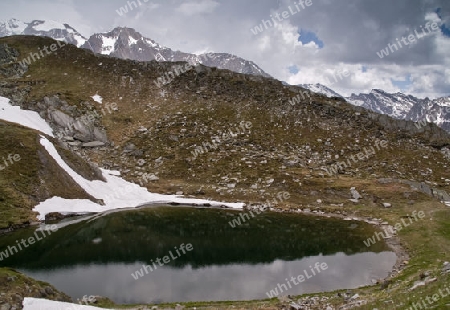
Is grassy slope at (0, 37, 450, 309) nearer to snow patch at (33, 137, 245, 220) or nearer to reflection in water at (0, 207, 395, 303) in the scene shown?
snow patch at (33, 137, 245, 220)

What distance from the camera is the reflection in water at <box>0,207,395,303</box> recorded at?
32.5 m

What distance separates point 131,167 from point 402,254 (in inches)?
2235

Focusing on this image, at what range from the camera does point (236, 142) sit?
9125 centimetres

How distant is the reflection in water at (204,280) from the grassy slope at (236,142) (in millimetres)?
17840

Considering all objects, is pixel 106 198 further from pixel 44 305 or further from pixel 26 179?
pixel 44 305

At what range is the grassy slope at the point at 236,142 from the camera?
2805 inches

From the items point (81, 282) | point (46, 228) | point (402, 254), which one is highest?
point (46, 228)

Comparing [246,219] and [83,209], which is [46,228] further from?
[246,219]

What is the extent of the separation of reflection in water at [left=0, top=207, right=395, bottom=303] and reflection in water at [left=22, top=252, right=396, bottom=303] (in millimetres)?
83

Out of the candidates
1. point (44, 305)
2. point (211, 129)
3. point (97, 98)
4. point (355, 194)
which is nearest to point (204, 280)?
point (44, 305)

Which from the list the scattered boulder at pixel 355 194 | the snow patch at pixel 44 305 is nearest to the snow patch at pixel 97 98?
the scattered boulder at pixel 355 194

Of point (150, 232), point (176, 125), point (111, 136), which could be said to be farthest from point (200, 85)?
point (150, 232)

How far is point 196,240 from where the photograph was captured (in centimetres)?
4884

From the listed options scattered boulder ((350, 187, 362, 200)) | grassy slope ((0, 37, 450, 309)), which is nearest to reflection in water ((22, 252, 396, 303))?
grassy slope ((0, 37, 450, 309))
